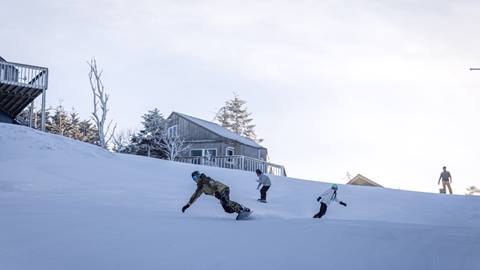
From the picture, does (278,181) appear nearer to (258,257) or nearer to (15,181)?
(15,181)

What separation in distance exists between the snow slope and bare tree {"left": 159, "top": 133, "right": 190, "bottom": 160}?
1906cm

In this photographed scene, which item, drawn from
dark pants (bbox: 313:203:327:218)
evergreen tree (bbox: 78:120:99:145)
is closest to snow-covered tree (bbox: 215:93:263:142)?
evergreen tree (bbox: 78:120:99:145)

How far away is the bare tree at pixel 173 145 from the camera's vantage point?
39.5m

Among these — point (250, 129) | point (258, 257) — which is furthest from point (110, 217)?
point (250, 129)

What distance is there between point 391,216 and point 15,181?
38.4 feet

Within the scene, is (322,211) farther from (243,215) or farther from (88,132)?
(88,132)

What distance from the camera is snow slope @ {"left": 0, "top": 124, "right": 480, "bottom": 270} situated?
6.72m

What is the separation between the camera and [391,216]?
17516 mm

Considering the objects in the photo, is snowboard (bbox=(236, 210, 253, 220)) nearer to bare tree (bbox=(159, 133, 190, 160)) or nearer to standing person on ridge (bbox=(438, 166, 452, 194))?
standing person on ridge (bbox=(438, 166, 452, 194))

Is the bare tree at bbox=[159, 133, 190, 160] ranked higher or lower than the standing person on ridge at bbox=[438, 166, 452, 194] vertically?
higher

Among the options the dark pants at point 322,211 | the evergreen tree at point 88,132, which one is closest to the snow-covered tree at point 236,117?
the evergreen tree at point 88,132

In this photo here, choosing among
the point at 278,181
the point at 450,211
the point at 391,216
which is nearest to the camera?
the point at 391,216

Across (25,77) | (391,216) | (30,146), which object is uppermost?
(25,77)

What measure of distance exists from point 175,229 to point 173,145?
31.0 m
